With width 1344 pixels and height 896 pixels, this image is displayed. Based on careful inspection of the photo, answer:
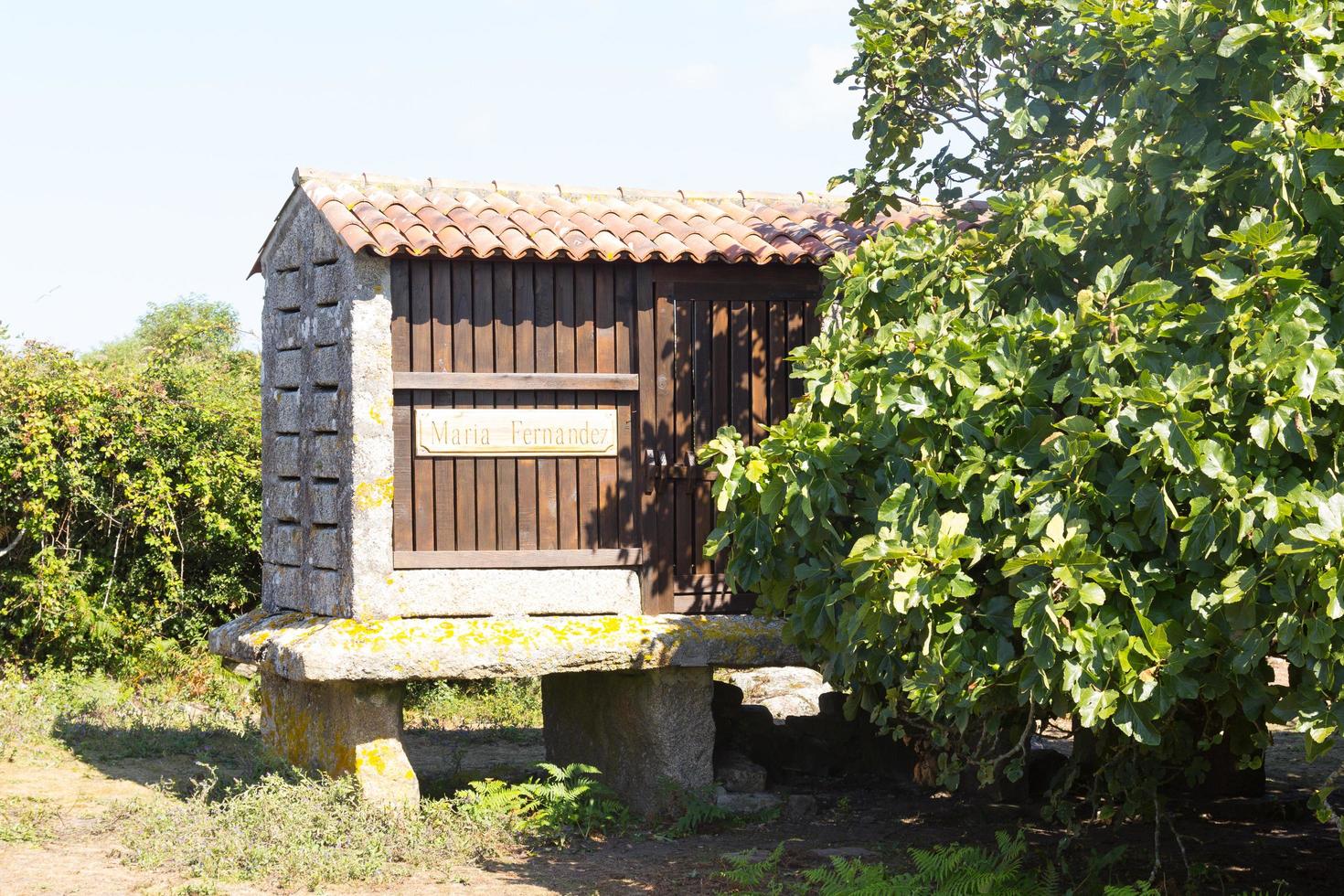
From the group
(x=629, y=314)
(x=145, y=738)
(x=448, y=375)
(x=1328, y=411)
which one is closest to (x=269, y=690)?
(x=145, y=738)

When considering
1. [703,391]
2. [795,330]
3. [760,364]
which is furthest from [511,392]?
Result: [795,330]

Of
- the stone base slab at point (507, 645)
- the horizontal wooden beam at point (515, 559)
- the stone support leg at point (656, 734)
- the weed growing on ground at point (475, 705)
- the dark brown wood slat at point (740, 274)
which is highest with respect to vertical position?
the dark brown wood slat at point (740, 274)

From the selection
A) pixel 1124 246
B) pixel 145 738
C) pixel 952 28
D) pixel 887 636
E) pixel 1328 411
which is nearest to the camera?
pixel 1328 411

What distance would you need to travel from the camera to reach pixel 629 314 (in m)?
8.21

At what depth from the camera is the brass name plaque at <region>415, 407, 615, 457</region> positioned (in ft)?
25.8

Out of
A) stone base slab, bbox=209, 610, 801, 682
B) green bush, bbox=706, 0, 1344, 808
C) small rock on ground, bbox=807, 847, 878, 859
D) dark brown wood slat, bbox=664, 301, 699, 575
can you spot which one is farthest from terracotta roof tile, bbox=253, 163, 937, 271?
small rock on ground, bbox=807, 847, 878, 859

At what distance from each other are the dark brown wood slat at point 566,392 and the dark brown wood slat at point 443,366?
626 millimetres

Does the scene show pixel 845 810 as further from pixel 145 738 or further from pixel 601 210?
pixel 145 738

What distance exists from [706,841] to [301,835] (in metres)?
2.28

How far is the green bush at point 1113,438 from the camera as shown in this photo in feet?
15.3

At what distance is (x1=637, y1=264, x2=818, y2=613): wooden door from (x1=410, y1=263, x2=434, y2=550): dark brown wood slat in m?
1.27

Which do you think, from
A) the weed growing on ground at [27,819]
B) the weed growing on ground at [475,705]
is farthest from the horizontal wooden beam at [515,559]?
the weed growing on ground at [475,705]

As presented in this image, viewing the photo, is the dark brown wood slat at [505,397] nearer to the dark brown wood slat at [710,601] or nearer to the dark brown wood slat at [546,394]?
the dark brown wood slat at [546,394]

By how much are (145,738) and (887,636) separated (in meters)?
6.79
